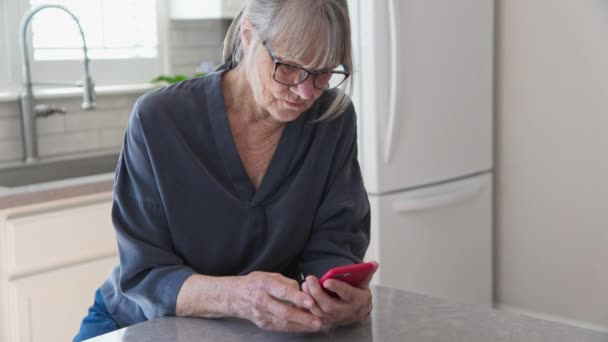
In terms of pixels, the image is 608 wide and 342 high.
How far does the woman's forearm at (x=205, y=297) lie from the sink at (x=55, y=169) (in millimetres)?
1658

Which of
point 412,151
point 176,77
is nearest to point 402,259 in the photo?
point 412,151

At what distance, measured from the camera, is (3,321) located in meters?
2.50

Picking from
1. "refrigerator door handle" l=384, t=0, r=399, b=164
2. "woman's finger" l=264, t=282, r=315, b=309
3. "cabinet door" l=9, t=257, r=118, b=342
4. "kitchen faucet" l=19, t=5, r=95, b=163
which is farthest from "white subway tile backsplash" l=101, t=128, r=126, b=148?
"woman's finger" l=264, t=282, r=315, b=309

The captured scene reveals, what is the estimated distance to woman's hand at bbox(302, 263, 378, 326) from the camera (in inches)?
52.7

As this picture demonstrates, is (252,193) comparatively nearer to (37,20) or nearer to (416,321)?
(416,321)

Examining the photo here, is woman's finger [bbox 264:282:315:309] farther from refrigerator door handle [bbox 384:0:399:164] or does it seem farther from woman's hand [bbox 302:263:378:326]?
refrigerator door handle [bbox 384:0:399:164]

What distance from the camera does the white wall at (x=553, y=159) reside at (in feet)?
10.6

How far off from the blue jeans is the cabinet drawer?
3.23 ft

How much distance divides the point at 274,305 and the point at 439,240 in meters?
1.98

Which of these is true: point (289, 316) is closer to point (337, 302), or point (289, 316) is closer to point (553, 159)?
point (337, 302)

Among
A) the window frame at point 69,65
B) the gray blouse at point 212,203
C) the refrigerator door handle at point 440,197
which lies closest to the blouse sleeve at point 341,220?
the gray blouse at point 212,203

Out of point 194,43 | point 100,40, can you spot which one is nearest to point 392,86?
point 194,43

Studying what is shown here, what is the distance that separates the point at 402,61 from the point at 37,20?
1.36m

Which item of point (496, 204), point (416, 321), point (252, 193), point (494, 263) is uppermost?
point (252, 193)
